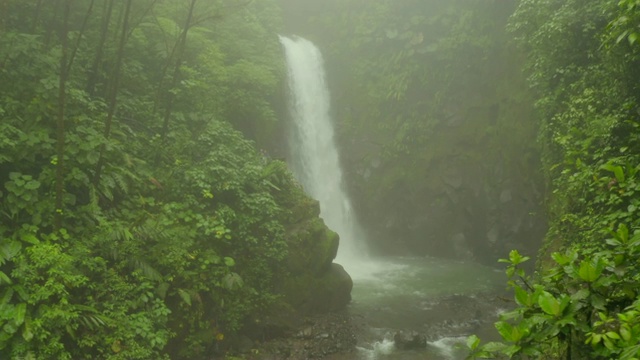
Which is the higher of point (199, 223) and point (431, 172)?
point (431, 172)

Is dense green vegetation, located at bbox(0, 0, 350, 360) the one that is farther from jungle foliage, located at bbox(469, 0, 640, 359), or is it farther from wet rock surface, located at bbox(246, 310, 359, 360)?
jungle foliage, located at bbox(469, 0, 640, 359)

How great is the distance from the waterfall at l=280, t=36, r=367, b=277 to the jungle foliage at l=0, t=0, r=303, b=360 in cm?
629

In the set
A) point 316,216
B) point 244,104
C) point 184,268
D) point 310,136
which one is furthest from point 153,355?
point 310,136

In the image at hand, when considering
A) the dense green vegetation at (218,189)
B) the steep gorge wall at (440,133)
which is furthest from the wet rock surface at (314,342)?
the steep gorge wall at (440,133)

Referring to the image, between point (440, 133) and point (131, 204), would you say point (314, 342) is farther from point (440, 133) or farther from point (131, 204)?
point (440, 133)

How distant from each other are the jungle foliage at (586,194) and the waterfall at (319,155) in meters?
9.31

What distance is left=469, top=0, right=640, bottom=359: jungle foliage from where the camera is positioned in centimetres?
277

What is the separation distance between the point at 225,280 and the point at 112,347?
8.33 ft

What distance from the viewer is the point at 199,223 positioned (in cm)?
888

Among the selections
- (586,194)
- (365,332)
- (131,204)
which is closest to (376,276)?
(365,332)

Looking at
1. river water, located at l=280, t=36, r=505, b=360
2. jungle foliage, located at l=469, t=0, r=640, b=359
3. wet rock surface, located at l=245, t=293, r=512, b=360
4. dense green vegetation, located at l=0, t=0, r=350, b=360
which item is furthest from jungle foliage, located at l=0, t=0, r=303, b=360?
jungle foliage, located at l=469, t=0, r=640, b=359

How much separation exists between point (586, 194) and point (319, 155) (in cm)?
1298

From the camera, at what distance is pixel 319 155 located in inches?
774

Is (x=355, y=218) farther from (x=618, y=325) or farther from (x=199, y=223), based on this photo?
(x=618, y=325)
